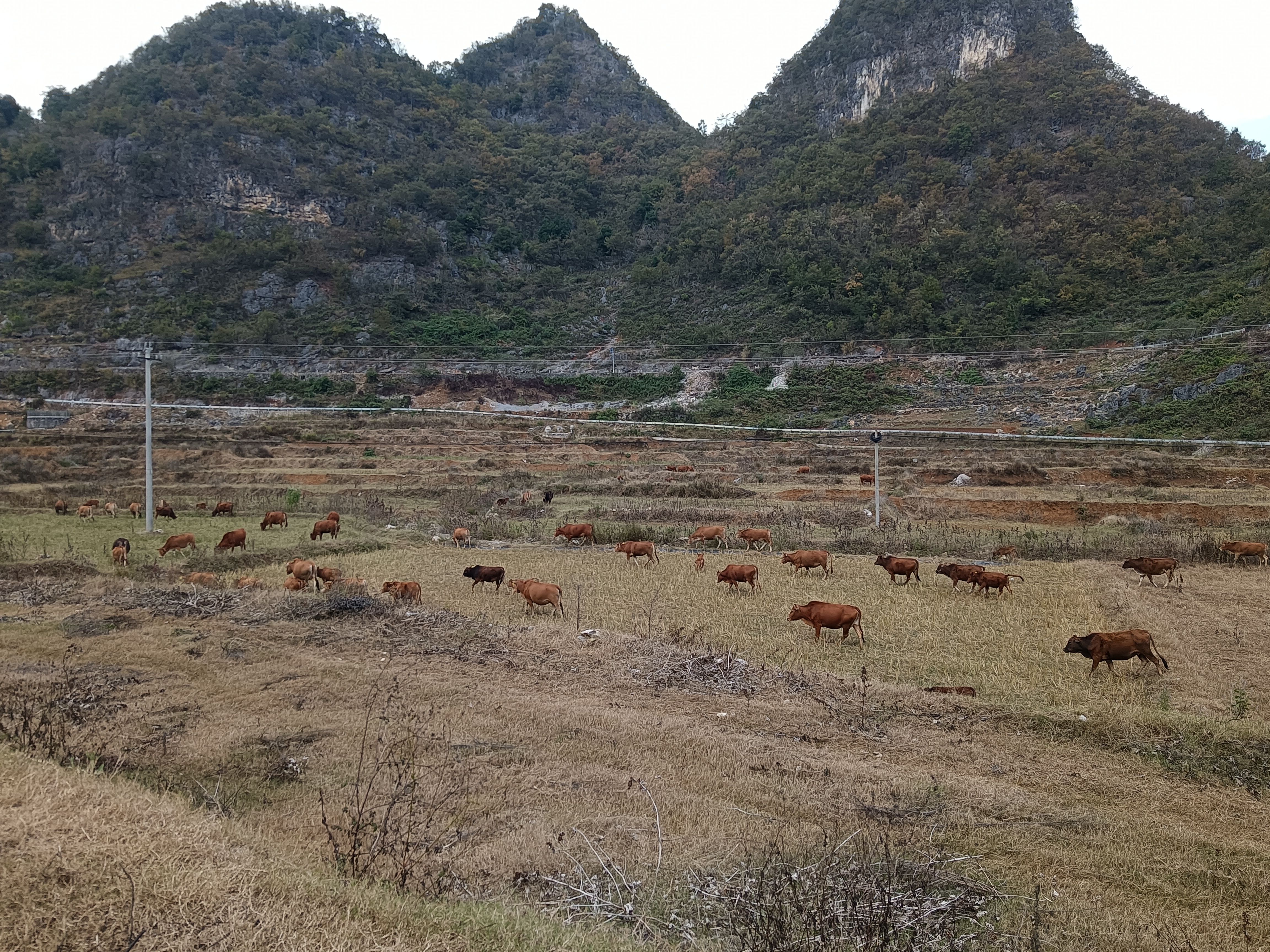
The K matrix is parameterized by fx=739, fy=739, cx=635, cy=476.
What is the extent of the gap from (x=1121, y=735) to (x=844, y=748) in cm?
271

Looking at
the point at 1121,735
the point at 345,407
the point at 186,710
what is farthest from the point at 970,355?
the point at 186,710

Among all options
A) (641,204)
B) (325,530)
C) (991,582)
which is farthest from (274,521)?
(641,204)

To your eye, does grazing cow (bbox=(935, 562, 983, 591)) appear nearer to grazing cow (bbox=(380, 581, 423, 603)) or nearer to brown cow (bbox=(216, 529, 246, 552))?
grazing cow (bbox=(380, 581, 423, 603))

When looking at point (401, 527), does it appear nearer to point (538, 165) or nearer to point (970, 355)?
point (970, 355)

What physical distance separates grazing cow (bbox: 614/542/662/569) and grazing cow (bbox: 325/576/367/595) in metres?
5.65

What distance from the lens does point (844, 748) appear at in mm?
6660

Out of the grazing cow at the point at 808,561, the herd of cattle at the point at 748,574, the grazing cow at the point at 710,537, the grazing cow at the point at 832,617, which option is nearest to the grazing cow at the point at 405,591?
the herd of cattle at the point at 748,574

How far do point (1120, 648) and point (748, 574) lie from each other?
20.0 feet

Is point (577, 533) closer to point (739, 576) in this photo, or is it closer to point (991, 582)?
point (739, 576)

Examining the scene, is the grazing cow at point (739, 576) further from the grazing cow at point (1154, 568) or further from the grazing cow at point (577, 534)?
the grazing cow at point (1154, 568)

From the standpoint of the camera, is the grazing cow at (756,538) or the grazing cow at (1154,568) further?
the grazing cow at (756,538)

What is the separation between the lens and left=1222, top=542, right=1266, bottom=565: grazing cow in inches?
620

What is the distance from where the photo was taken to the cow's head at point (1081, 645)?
934 cm

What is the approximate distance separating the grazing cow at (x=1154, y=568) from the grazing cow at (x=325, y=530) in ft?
59.3
